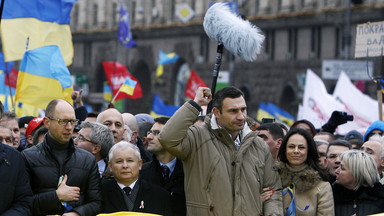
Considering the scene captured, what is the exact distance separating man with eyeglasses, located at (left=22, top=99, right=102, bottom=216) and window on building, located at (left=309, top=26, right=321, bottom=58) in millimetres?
33002

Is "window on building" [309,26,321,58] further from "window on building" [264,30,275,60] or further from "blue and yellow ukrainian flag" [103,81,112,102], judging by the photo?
"blue and yellow ukrainian flag" [103,81,112,102]

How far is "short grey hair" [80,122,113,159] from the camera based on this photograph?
800 centimetres

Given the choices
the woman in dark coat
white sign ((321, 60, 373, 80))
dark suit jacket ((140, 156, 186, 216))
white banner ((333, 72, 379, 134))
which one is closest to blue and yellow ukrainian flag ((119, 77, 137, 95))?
white banner ((333, 72, 379, 134))

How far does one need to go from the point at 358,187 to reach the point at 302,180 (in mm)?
673

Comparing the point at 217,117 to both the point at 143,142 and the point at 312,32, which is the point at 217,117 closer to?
the point at 143,142

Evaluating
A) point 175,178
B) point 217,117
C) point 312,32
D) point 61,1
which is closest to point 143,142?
point 175,178

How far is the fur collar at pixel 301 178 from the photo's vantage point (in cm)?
725

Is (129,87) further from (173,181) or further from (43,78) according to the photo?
(173,181)

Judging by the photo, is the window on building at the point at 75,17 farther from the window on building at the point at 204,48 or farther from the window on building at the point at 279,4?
the window on building at the point at 279,4

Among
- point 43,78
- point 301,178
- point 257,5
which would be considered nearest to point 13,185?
point 301,178

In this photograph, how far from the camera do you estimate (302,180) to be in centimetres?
727

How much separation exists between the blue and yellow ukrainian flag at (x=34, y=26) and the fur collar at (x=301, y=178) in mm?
7019

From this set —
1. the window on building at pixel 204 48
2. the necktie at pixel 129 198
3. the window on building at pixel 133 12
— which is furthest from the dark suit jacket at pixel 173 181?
the window on building at pixel 133 12

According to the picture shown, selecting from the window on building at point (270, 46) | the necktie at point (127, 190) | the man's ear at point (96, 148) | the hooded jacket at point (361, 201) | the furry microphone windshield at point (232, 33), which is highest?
the window on building at point (270, 46)
